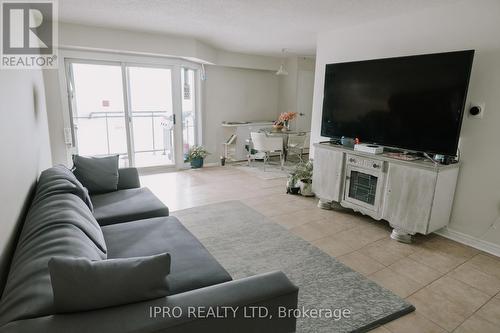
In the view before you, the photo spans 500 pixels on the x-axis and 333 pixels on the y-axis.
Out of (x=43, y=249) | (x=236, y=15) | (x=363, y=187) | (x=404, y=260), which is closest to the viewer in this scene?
(x=43, y=249)

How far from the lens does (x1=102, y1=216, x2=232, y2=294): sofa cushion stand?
1539 millimetres

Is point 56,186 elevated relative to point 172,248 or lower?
elevated

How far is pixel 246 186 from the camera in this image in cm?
473

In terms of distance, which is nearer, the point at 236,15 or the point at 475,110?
the point at 475,110

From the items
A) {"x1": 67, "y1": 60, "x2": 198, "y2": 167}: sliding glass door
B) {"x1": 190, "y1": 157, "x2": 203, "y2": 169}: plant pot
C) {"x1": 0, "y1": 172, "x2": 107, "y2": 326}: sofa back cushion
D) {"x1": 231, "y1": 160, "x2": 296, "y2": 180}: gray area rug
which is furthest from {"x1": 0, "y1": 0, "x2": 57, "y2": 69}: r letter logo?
{"x1": 231, "y1": 160, "x2": 296, "y2": 180}: gray area rug

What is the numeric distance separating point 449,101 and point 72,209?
312cm

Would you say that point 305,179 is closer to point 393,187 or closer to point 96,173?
point 393,187

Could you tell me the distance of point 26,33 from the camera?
109 inches

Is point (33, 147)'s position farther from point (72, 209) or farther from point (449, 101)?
point (449, 101)

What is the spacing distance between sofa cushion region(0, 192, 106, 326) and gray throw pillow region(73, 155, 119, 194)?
96 centimetres

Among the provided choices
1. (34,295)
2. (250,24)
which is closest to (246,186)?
(250,24)

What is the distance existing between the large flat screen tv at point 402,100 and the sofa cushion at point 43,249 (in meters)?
2.93

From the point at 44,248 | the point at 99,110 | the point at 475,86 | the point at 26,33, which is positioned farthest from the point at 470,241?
the point at 99,110

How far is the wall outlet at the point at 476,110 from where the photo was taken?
269 centimetres
